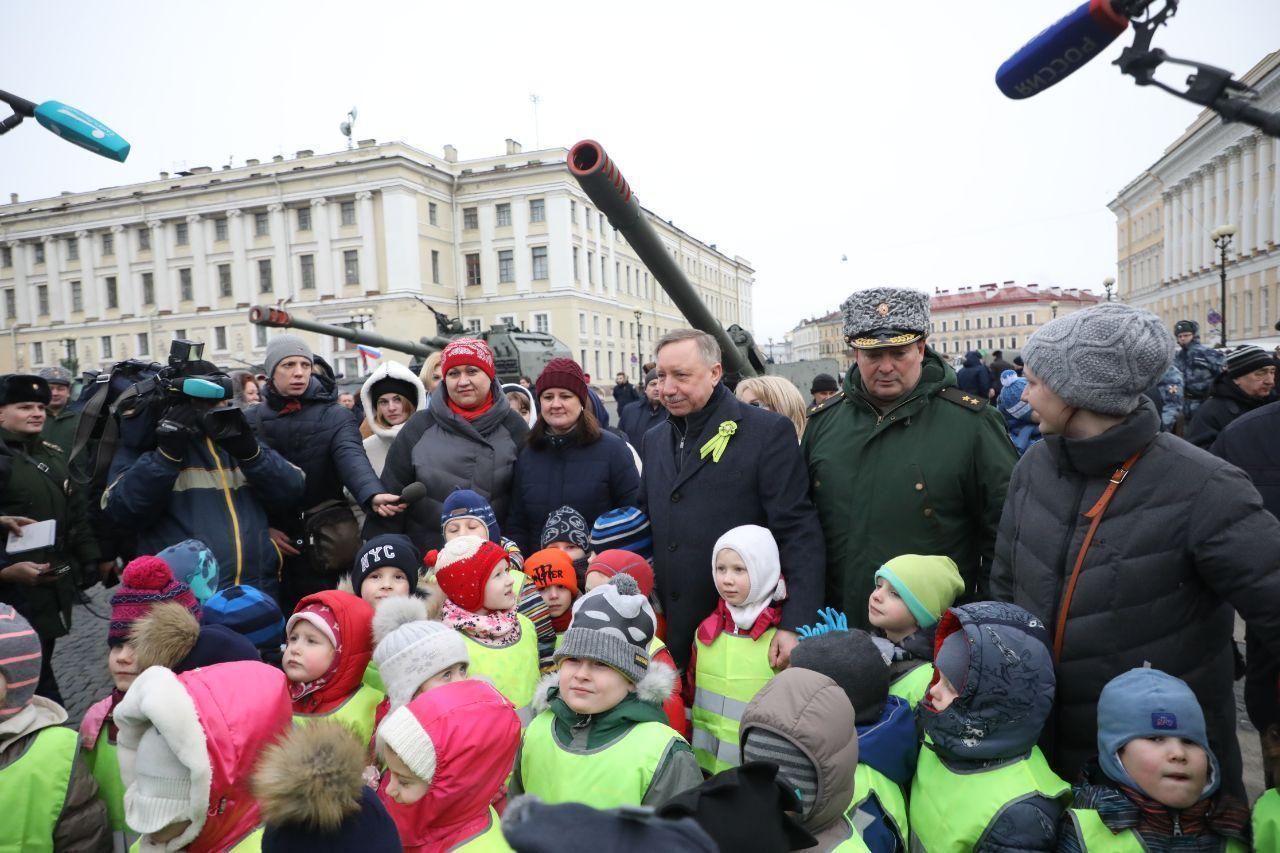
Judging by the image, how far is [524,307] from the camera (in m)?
53.5

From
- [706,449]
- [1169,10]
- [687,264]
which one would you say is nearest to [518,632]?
[706,449]

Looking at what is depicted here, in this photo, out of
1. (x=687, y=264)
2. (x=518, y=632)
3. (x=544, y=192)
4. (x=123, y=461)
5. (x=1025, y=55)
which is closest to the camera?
(x=1025, y=55)

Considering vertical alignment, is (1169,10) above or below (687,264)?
below

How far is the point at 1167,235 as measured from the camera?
186 ft

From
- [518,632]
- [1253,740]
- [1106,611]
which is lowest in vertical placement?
[1253,740]

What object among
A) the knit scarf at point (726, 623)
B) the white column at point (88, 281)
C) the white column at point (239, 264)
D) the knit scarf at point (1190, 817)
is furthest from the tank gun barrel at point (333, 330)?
the white column at point (88, 281)

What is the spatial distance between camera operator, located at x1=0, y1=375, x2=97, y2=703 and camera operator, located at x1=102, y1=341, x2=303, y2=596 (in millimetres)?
702

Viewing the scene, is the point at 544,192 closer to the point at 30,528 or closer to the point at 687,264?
the point at 687,264

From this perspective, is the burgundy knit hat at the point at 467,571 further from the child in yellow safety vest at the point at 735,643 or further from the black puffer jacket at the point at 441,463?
the black puffer jacket at the point at 441,463

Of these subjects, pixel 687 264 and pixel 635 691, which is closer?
pixel 635 691

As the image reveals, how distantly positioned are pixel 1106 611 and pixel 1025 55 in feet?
5.99

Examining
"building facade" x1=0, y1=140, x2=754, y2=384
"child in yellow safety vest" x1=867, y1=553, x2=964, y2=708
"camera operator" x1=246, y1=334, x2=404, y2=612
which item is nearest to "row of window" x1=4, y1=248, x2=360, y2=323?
"building facade" x1=0, y1=140, x2=754, y2=384

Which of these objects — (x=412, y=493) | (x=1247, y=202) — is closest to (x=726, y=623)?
(x=412, y=493)

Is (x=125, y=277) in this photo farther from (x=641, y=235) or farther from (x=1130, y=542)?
(x=1130, y=542)
